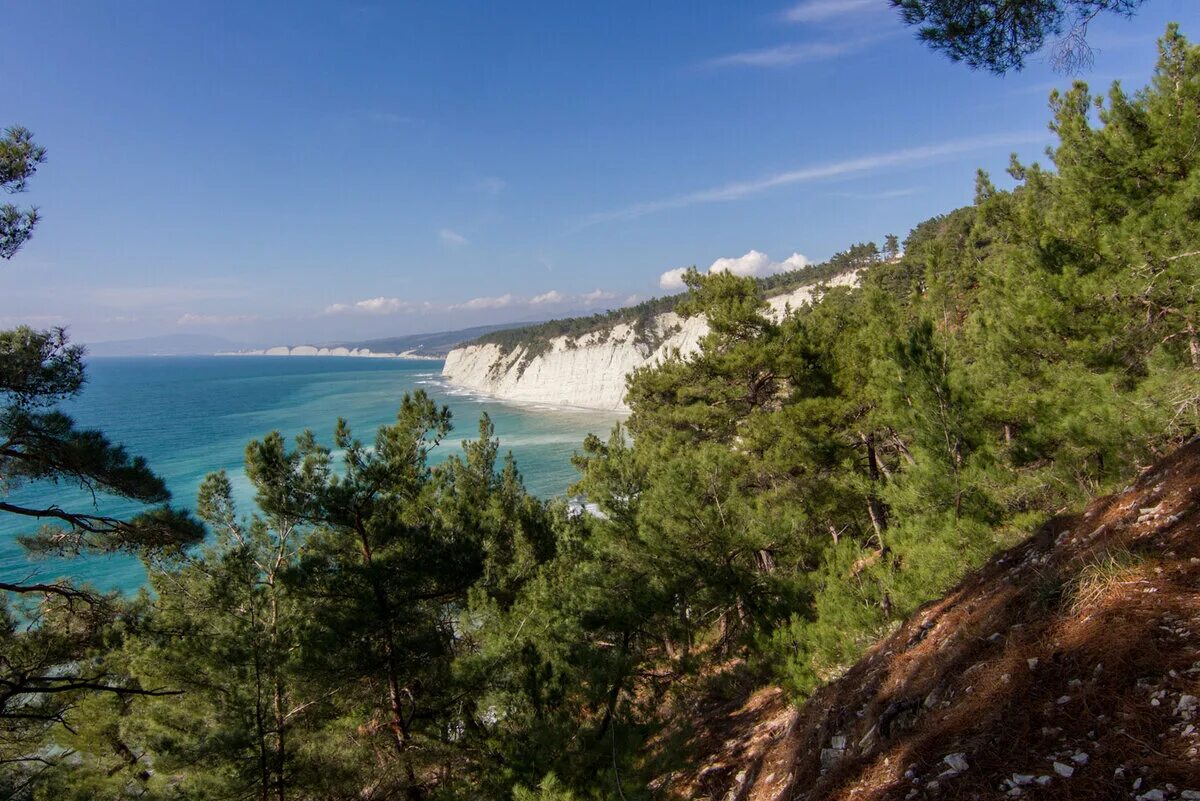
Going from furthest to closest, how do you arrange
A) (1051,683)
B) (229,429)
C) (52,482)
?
(229,429) < (52,482) < (1051,683)

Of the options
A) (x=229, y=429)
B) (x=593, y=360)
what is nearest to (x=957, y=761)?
(x=229, y=429)

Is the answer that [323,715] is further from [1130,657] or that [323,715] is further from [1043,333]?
[1043,333]

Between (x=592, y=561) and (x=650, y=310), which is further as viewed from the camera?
(x=650, y=310)

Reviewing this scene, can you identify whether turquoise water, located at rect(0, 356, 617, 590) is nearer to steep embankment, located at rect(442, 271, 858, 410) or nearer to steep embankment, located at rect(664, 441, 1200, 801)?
steep embankment, located at rect(442, 271, 858, 410)

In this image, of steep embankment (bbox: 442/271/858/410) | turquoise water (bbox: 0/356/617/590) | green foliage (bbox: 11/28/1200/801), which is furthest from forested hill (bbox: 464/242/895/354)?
green foliage (bbox: 11/28/1200/801)

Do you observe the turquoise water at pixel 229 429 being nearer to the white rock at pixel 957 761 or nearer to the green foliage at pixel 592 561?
the green foliage at pixel 592 561

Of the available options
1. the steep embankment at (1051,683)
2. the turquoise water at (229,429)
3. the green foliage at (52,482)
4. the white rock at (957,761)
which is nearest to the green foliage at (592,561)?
the green foliage at (52,482)

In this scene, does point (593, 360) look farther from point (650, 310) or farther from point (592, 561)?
point (592, 561)
